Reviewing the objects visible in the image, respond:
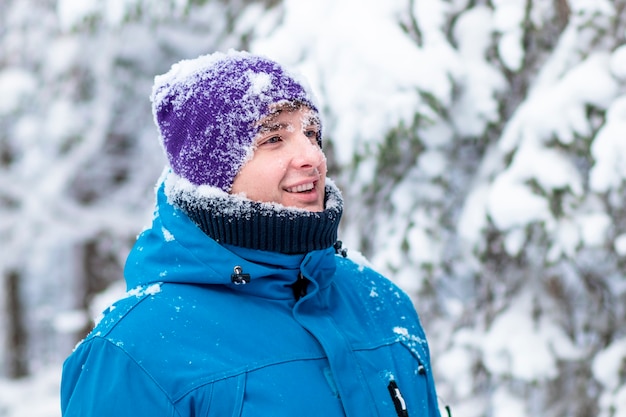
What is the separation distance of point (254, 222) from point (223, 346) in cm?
29

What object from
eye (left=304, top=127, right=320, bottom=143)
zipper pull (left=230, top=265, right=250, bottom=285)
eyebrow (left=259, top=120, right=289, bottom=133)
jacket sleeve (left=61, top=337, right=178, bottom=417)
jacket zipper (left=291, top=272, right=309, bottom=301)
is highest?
eyebrow (left=259, top=120, right=289, bottom=133)

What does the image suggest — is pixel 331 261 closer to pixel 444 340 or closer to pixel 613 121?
pixel 613 121

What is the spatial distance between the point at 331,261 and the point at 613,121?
1553 millimetres

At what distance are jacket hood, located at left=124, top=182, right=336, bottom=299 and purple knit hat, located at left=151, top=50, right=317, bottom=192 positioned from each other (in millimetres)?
146

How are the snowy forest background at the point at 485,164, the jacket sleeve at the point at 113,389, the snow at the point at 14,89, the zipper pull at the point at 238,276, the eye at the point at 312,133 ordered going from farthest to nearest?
the snow at the point at 14,89, the snowy forest background at the point at 485,164, the eye at the point at 312,133, the zipper pull at the point at 238,276, the jacket sleeve at the point at 113,389

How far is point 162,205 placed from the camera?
180 cm

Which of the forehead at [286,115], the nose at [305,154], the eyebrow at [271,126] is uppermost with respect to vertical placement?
the forehead at [286,115]

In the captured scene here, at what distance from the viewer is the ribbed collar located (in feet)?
5.49

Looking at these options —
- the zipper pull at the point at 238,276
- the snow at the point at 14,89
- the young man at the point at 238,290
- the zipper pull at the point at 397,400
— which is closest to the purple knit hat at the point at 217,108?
the young man at the point at 238,290

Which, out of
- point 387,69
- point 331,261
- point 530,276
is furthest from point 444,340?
point 331,261

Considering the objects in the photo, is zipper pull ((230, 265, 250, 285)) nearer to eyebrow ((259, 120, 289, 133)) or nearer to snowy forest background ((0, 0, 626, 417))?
eyebrow ((259, 120, 289, 133))

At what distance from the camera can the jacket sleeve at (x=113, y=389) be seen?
147 cm

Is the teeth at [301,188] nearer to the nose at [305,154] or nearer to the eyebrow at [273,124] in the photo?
the nose at [305,154]

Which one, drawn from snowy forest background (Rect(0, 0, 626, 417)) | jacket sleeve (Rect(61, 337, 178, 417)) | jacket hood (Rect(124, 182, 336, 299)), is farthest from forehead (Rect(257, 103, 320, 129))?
snowy forest background (Rect(0, 0, 626, 417))
